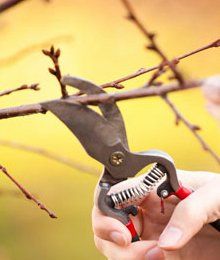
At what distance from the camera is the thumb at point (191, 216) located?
2.76 ft

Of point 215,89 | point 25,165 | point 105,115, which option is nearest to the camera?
point 215,89

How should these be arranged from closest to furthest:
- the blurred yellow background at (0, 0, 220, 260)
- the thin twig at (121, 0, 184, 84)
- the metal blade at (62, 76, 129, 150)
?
the thin twig at (121, 0, 184, 84)
the metal blade at (62, 76, 129, 150)
the blurred yellow background at (0, 0, 220, 260)

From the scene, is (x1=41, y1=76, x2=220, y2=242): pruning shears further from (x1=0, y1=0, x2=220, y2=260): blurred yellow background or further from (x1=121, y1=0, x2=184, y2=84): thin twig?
(x1=0, y1=0, x2=220, y2=260): blurred yellow background

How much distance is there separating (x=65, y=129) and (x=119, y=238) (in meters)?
1.85

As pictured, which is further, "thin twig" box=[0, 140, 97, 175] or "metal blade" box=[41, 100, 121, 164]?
"thin twig" box=[0, 140, 97, 175]

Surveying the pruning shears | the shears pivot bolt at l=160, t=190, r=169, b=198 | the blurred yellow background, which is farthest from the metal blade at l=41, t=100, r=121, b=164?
the blurred yellow background

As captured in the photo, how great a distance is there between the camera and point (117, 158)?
0.80m

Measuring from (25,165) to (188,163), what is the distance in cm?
85

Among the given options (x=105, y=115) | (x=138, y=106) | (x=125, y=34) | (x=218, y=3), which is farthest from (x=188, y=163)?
(x=105, y=115)

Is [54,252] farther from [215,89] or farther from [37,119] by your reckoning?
[215,89]

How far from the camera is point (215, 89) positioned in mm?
570

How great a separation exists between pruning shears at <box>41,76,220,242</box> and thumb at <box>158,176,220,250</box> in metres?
0.02

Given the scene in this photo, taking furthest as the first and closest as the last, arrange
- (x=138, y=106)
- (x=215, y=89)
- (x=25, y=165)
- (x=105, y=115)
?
(x=138, y=106), (x=25, y=165), (x=105, y=115), (x=215, y=89)

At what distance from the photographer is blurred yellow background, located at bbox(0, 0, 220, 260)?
2.65 m
